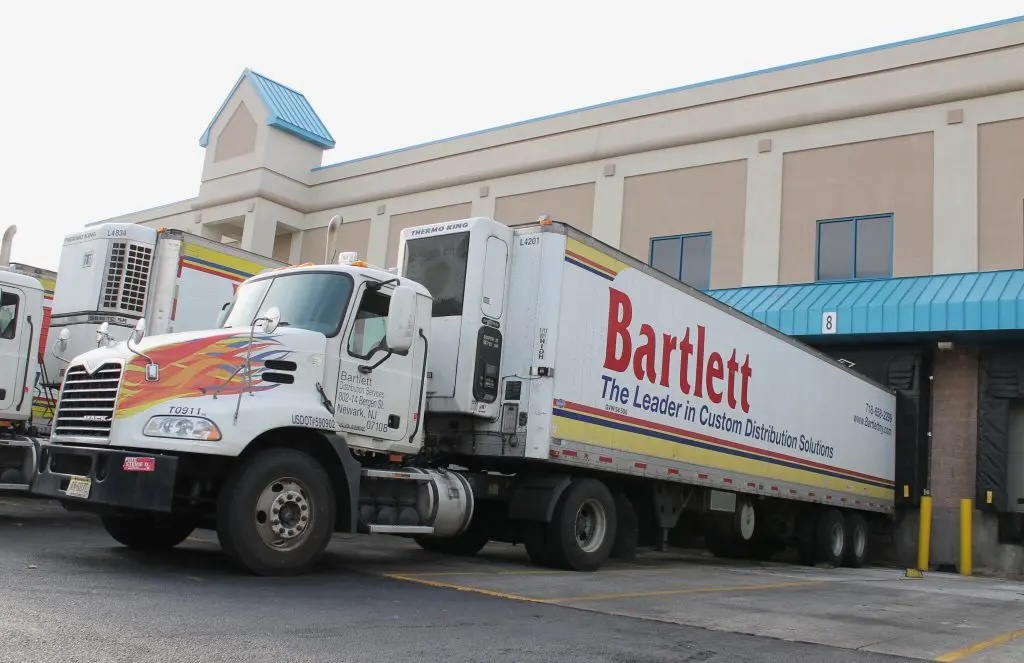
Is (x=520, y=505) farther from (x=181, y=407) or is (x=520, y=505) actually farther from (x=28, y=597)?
(x=28, y=597)

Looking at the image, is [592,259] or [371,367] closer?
A: [371,367]

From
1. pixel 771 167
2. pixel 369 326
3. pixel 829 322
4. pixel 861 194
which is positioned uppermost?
pixel 771 167

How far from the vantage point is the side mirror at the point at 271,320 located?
863cm

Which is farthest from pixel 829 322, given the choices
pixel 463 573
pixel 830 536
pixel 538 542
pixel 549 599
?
pixel 549 599

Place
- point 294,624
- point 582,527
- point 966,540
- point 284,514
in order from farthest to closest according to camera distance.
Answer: point 966,540
point 582,527
point 284,514
point 294,624

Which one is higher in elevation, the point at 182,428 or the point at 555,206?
the point at 555,206

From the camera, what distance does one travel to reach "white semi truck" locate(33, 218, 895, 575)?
8156 millimetres

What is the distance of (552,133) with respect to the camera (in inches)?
1076

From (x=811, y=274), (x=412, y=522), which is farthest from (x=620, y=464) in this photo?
(x=811, y=274)

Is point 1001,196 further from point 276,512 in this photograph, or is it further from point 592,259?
point 276,512

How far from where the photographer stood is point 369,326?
367 inches

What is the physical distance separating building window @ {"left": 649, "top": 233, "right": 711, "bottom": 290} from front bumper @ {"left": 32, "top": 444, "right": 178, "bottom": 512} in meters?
17.6

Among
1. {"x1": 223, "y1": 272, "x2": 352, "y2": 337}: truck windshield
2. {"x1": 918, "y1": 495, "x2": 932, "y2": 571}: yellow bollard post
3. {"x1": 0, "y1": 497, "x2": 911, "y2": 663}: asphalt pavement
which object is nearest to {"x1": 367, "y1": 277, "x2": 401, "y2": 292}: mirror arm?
{"x1": 223, "y1": 272, "x2": 352, "y2": 337}: truck windshield

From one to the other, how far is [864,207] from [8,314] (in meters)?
17.6
